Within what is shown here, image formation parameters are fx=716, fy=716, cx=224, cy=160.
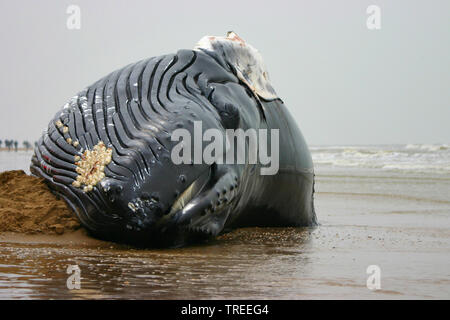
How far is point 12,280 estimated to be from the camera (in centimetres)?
393

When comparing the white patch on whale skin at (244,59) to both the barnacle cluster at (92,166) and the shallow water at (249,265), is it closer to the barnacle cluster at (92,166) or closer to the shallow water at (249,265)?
the shallow water at (249,265)

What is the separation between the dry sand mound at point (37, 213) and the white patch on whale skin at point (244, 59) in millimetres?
1763

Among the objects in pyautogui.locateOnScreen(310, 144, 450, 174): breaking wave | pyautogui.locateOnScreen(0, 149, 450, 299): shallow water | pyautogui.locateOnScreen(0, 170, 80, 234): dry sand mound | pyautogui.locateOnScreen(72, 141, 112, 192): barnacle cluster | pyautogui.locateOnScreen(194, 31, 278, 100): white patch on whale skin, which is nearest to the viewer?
pyautogui.locateOnScreen(0, 149, 450, 299): shallow water

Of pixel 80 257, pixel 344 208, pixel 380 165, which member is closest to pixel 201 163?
pixel 80 257

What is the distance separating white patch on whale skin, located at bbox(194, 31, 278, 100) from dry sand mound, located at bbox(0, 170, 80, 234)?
1.76 meters

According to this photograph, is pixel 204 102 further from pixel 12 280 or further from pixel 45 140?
pixel 12 280

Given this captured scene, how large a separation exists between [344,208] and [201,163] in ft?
15.5

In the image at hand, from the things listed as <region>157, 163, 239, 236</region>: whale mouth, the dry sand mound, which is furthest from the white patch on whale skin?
the dry sand mound

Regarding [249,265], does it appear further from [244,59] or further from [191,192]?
[244,59]

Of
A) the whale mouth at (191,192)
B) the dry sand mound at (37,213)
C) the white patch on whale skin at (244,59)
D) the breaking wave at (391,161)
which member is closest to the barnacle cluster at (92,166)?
the dry sand mound at (37,213)

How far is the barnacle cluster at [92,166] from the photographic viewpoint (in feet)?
16.2

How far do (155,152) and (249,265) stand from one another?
1014 mm

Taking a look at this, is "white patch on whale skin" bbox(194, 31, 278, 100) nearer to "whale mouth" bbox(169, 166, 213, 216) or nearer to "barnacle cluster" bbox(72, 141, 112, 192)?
"whale mouth" bbox(169, 166, 213, 216)

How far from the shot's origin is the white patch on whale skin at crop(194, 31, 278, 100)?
612cm
